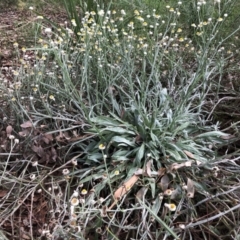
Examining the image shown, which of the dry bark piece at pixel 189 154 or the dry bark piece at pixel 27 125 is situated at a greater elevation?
the dry bark piece at pixel 27 125

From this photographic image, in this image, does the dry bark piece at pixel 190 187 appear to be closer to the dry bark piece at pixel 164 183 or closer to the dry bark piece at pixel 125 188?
the dry bark piece at pixel 164 183

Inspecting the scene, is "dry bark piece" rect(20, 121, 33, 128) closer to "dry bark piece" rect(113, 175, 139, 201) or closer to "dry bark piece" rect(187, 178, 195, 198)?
"dry bark piece" rect(113, 175, 139, 201)

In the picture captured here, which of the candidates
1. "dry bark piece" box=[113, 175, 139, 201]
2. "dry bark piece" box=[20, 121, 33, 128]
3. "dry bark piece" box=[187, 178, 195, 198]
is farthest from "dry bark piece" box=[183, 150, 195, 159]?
"dry bark piece" box=[20, 121, 33, 128]

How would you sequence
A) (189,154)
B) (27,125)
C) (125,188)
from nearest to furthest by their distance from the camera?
(125,188) → (189,154) → (27,125)

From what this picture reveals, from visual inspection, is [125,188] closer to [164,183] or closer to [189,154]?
[164,183]

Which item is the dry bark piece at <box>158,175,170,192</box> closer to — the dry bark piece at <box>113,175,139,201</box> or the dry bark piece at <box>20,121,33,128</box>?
the dry bark piece at <box>113,175,139,201</box>

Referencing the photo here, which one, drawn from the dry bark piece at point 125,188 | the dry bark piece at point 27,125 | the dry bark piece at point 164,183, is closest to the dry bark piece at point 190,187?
the dry bark piece at point 164,183

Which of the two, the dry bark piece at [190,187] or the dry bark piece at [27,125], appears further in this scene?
the dry bark piece at [27,125]

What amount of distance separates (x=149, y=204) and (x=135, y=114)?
0.47 meters

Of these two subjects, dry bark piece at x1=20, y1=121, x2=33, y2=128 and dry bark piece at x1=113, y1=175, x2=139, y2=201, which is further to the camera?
dry bark piece at x1=20, y1=121, x2=33, y2=128

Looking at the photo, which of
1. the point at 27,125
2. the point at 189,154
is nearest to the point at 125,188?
the point at 189,154

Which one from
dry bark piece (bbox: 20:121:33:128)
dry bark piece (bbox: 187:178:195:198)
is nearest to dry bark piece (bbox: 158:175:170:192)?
dry bark piece (bbox: 187:178:195:198)

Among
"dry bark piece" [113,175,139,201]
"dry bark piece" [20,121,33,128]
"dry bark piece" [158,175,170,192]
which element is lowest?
"dry bark piece" [158,175,170,192]

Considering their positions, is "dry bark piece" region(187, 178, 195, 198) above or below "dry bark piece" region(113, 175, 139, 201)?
below
